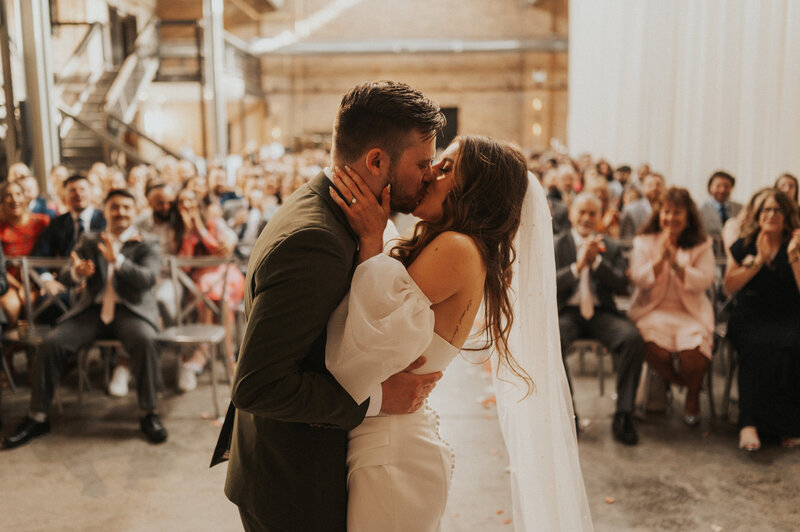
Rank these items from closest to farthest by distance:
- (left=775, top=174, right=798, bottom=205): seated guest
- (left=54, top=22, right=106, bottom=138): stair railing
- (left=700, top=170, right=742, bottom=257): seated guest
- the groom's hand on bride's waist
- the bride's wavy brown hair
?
the groom's hand on bride's waist
the bride's wavy brown hair
(left=775, top=174, right=798, bottom=205): seated guest
(left=700, top=170, right=742, bottom=257): seated guest
(left=54, top=22, right=106, bottom=138): stair railing

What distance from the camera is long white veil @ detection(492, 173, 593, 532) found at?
6.89 feet

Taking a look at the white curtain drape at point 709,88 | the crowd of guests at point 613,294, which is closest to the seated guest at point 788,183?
the crowd of guests at point 613,294

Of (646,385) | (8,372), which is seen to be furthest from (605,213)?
(8,372)

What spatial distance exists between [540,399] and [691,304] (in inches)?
99.0

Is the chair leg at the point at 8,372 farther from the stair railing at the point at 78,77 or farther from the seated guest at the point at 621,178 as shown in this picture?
the stair railing at the point at 78,77

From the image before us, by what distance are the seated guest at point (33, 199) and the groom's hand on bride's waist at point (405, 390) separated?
478 centimetres

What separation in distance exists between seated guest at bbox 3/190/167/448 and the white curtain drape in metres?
4.76

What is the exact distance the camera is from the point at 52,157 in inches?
293

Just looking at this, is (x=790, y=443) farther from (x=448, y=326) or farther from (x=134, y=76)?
(x=134, y=76)

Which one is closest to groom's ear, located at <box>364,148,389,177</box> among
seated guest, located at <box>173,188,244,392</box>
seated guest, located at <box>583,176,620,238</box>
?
seated guest, located at <box>173,188,244,392</box>

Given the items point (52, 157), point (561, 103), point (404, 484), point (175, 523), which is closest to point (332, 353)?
point (404, 484)

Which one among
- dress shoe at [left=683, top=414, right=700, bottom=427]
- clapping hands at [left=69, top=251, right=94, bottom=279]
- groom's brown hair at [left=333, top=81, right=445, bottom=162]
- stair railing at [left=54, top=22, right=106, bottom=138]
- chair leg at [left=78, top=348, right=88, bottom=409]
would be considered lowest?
dress shoe at [left=683, top=414, right=700, bottom=427]

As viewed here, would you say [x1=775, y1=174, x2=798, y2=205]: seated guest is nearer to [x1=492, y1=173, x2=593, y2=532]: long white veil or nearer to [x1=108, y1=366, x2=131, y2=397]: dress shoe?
[x1=492, y1=173, x2=593, y2=532]: long white veil

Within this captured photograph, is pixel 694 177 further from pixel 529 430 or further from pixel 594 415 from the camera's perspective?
pixel 529 430
